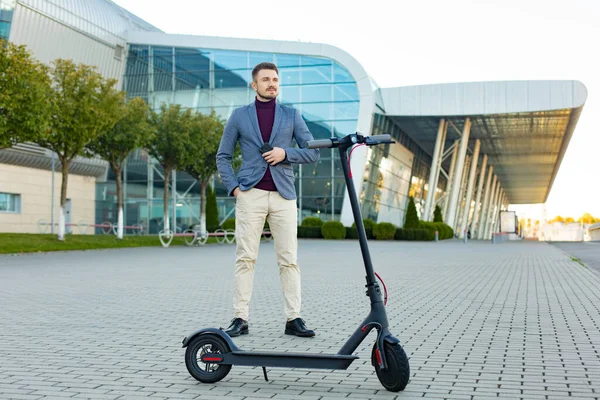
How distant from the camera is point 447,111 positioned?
1545 inches

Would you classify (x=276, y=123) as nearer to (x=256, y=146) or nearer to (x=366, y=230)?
(x=256, y=146)

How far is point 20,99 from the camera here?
63.1 feet

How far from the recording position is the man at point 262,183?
557 cm

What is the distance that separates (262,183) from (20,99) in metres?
15.5

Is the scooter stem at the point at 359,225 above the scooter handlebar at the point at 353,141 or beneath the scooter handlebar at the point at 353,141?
beneath

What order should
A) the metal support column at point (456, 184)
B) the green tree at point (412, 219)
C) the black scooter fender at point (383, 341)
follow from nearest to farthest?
the black scooter fender at point (383, 341) → the green tree at point (412, 219) → the metal support column at point (456, 184)

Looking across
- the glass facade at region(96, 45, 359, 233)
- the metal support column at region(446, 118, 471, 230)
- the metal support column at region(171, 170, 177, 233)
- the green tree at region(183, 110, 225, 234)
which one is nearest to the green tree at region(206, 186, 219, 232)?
the glass facade at region(96, 45, 359, 233)

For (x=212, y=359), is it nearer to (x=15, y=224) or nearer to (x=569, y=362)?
(x=569, y=362)

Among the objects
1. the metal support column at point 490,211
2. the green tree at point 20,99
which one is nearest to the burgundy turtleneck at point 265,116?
the green tree at point 20,99

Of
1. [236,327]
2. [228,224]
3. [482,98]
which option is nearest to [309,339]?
[236,327]

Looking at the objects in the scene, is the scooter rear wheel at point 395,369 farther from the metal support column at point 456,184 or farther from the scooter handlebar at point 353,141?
the metal support column at point 456,184

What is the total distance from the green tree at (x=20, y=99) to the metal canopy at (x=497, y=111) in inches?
914

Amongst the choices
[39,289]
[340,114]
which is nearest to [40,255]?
[39,289]

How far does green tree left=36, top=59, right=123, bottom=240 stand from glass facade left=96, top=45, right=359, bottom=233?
1296 centimetres
